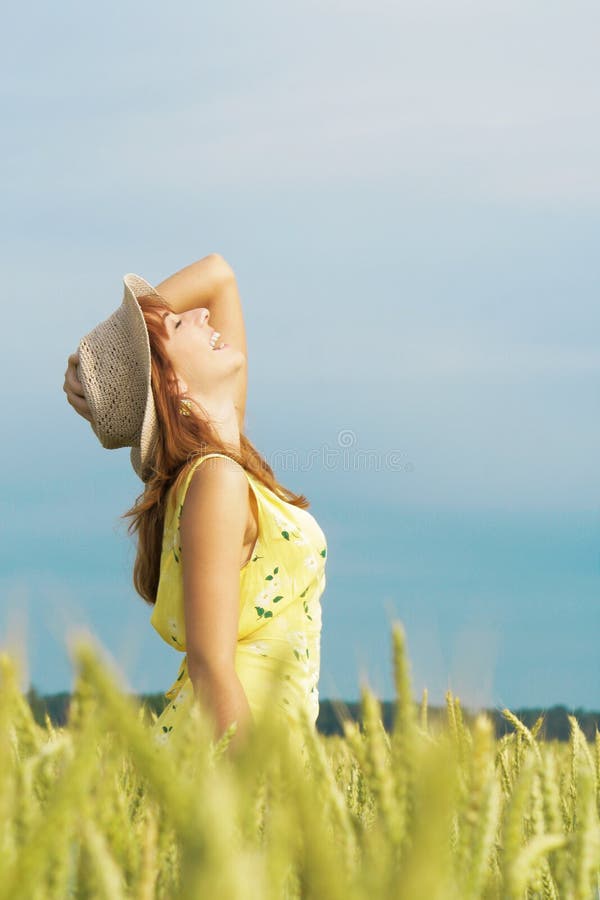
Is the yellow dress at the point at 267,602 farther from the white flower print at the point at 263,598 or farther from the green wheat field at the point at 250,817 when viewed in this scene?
the green wheat field at the point at 250,817

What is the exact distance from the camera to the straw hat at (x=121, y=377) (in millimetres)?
3049

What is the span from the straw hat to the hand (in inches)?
2.3

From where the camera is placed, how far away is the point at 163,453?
301cm

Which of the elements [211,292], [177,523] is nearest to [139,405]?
[177,523]

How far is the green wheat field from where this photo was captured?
540 mm

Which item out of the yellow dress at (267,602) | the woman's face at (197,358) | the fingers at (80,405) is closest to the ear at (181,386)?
the woman's face at (197,358)

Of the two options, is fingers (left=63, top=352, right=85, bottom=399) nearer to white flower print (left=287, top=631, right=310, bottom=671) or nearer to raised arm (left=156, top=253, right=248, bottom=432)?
raised arm (left=156, top=253, right=248, bottom=432)

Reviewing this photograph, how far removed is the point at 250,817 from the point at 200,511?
1.82 meters

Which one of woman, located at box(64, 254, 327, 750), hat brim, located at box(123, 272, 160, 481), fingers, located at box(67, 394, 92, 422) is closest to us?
woman, located at box(64, 254, 327, 750)

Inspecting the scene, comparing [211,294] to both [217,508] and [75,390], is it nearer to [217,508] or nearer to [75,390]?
[75,390]

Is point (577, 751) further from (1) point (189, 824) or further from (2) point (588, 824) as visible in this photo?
(1) point (189, 824)

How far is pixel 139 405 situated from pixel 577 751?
1.95 metres

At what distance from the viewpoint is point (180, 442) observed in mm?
2947

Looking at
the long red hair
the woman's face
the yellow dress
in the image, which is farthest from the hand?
the yellow dress
